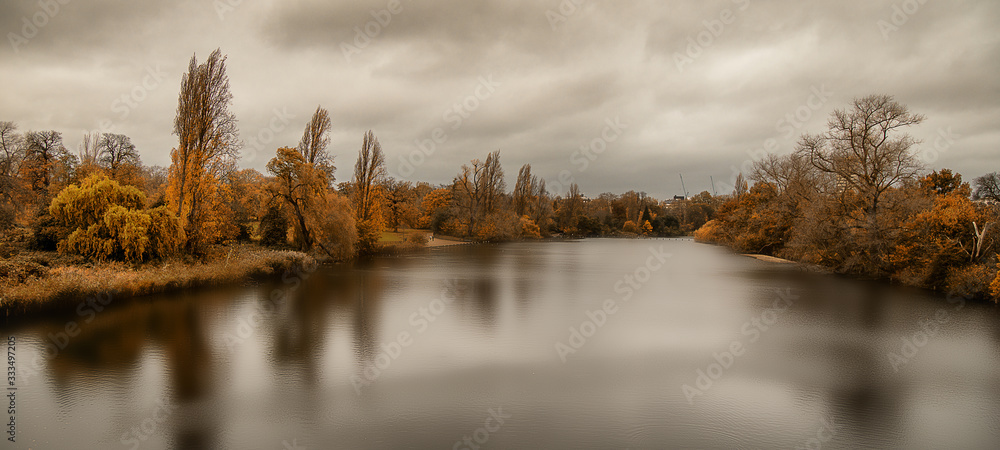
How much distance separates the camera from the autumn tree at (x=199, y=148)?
18609mm

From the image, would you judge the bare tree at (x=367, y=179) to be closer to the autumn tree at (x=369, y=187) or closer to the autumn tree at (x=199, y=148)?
the autumn tree at (x=369, y=187)

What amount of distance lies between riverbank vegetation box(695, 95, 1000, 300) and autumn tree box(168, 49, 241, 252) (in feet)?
85.0

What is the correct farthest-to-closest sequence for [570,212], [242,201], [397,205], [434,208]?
[570,212]
[434,208]
[397,205]
[242,201]

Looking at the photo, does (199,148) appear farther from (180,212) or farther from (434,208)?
(434,208)

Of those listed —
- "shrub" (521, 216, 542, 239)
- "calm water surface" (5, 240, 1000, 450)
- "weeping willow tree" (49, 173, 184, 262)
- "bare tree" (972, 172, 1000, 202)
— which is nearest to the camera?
"calm water surface" (5, 240, 1000, 450)

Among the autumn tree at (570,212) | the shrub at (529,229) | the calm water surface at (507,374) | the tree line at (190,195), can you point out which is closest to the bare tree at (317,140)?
the tree line at (190,195)

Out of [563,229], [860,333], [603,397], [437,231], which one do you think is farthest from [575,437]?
[563,229]

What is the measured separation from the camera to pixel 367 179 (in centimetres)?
3659

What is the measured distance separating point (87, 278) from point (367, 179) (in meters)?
24.1

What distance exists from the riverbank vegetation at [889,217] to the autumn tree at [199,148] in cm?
2591

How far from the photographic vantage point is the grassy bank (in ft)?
38.3

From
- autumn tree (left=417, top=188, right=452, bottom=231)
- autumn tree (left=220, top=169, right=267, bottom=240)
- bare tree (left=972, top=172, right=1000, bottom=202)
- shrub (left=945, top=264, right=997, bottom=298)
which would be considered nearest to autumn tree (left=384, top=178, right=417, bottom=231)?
autumn tree (left=417, top=188, right=452, bottom=231)

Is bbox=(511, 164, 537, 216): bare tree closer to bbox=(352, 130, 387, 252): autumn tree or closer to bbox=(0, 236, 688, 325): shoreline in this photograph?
bbox=(352, 130, 387, 252): autumn tree

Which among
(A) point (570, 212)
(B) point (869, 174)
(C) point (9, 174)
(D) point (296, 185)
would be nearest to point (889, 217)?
(B) point (869, 174)
